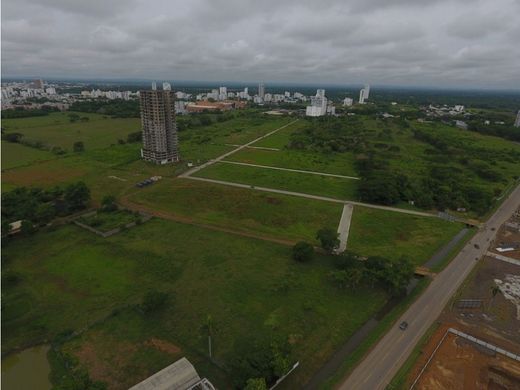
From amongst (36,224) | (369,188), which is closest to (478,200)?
(369,188)

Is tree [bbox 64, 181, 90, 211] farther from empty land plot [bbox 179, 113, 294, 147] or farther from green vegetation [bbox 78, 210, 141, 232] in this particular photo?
empty land plot [bbox 179, 113, 294, 147]

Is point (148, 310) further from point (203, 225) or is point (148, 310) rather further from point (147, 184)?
point (147, 184)

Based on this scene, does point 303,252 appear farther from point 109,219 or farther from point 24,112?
point 24,112

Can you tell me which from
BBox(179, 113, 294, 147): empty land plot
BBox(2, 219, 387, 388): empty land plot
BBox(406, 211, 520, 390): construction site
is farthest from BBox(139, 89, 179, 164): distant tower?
BBox(406, 211, 520, 390): construction site

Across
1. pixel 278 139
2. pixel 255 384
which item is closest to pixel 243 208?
pixel 255 384

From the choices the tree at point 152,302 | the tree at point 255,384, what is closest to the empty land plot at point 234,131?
the tree at point 152,302

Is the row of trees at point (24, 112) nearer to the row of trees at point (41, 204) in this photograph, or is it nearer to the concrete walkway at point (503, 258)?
the row of trees at point (41, 204)

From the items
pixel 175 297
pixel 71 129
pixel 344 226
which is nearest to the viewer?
pixel 175 297
